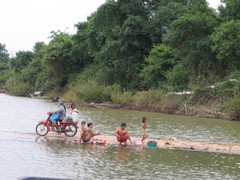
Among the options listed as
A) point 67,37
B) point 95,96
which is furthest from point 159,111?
point 67,37

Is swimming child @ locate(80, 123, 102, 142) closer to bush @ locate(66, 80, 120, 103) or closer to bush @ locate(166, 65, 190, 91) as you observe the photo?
bush @ locate(166, 65, 190, 91)

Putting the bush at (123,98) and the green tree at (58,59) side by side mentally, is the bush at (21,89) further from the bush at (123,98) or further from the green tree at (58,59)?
the bush at (123,98)

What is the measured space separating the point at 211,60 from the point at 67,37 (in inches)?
1135

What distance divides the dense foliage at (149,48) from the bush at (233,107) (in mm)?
3496

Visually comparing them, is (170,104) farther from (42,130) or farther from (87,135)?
(87,135)

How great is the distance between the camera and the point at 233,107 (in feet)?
91.5

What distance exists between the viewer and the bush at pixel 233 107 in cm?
2773

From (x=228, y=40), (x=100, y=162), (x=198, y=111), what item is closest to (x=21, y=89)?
(x=198, y=111)

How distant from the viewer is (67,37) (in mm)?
58062

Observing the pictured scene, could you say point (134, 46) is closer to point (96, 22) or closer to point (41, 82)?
point (96, 22)

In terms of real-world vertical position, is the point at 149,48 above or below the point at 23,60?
below

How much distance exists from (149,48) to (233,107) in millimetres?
17314

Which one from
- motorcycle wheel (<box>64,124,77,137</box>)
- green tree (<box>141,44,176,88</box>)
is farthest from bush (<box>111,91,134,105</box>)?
motorcycle wheel (<box>64,124,77,137</box>)

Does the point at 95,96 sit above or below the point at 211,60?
below
